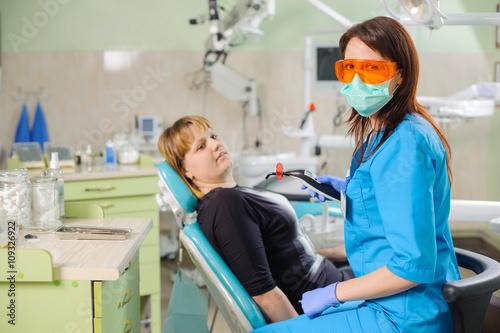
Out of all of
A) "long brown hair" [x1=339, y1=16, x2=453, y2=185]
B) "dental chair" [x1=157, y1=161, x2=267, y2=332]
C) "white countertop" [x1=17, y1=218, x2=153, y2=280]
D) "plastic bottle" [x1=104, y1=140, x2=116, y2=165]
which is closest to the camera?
"long brown hair" [x1=339, y1=16, x2=453, y2=185]

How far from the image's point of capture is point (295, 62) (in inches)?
167

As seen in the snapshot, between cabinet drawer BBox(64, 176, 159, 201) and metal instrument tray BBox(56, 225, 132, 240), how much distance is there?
3.77 ft

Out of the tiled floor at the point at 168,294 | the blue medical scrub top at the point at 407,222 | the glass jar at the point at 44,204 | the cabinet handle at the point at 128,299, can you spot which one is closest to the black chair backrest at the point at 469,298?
the blue medical scrub top at the point at 407,222

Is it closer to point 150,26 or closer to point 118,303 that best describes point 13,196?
point 118,303

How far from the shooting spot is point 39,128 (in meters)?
3.93

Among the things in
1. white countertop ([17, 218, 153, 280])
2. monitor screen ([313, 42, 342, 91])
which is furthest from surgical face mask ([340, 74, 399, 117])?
monitor screen ([313, 42, 342, 91])

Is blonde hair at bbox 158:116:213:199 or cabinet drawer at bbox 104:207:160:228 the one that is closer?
blonde hair at bbox 158:116:213:199

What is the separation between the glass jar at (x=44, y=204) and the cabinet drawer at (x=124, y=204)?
108cm

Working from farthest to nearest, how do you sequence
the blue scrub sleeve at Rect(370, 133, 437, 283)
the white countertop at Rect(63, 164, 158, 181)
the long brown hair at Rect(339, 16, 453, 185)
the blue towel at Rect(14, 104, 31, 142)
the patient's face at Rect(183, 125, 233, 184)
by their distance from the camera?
the blue towel at Rect(14, 104, 31, 142)
the white countertop at Rect(63, 164, 158, 181)
the patient's face at Rect(183, 125, 233, 184)
the long brown hair at Rect(339, 16, 453, 185)
the blue scrub sleeve at Rect(370, 133, 437, 283)

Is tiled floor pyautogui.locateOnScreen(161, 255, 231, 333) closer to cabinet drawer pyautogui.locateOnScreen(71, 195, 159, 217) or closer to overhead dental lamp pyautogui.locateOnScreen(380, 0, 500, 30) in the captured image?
Result: cabinet drawer pyautogui.locateOnScreen(71, 195, 159, 217)

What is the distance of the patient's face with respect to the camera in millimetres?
1704

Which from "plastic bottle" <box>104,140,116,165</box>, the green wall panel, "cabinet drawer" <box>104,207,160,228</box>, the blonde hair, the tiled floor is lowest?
the tiled floor

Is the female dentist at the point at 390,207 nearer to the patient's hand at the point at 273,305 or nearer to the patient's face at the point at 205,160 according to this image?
the patient's hand at the point at 273,305

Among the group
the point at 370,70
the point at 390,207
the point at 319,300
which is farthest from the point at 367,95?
the point at 319,300
